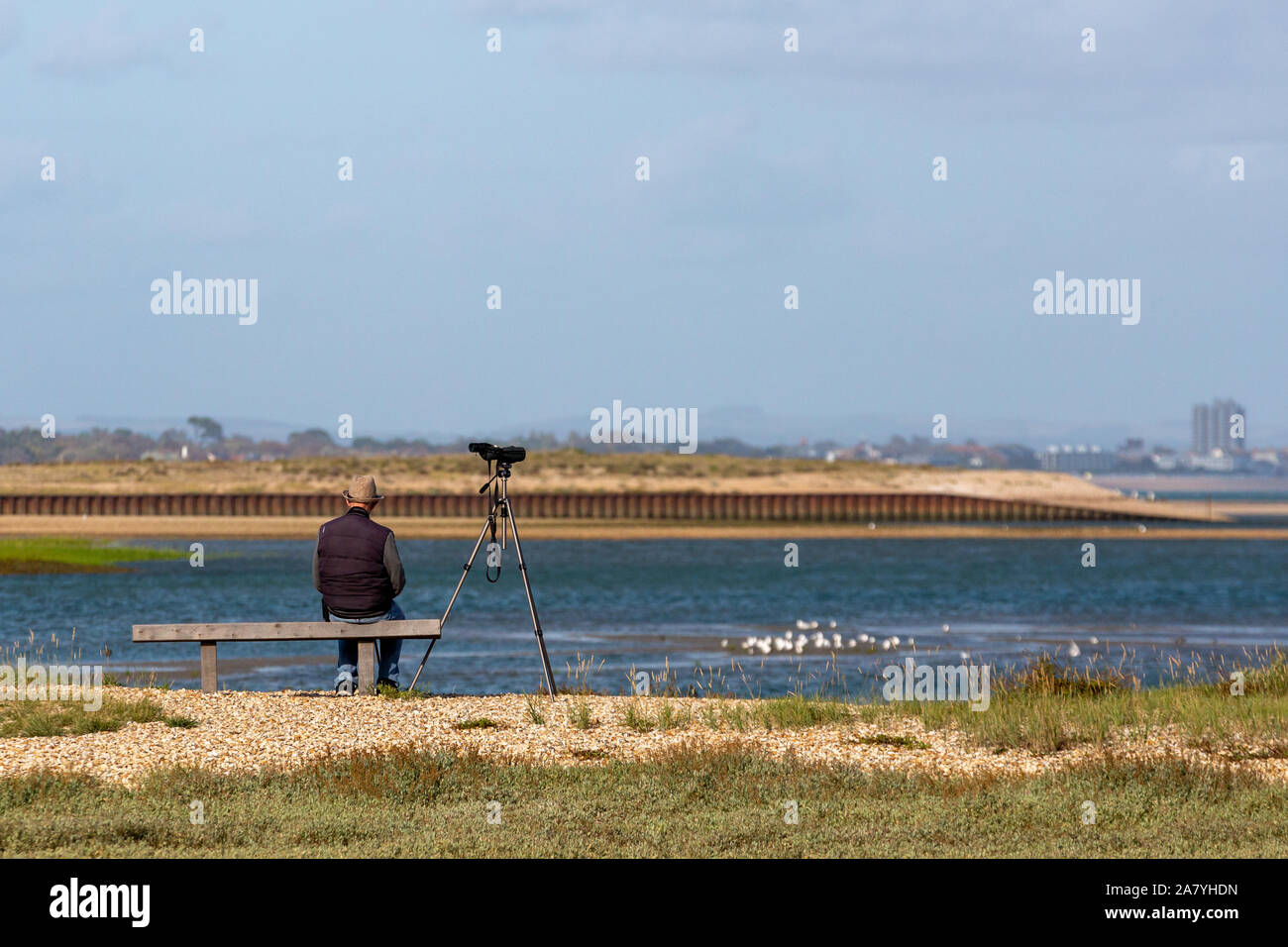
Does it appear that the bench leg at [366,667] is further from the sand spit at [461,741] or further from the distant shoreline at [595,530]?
the distant shoreline at [595,530]

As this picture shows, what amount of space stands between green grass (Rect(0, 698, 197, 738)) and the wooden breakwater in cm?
7077

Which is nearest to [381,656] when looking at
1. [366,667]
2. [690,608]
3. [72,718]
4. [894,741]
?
[366,667]

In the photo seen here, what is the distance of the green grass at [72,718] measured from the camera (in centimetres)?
1263

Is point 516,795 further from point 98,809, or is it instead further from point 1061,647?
point 1061,647

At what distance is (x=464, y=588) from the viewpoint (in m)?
43.0

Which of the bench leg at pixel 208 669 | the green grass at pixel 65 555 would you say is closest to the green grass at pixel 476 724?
the bench leg at pixel 208 669

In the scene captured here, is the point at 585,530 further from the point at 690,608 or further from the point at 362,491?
the point at 362,491

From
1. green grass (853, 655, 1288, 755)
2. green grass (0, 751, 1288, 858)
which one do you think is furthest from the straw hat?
green grass (853, 655, 1288, 755)

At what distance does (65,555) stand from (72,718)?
139ft

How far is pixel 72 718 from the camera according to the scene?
12953mm

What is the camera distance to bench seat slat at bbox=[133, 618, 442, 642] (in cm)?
1468

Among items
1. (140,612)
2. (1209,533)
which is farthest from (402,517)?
(140,612)

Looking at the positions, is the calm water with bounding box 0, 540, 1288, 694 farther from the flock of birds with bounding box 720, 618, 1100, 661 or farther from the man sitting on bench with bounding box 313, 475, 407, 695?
the man sitting on bench with bounding box 313, 475, 407, 695
